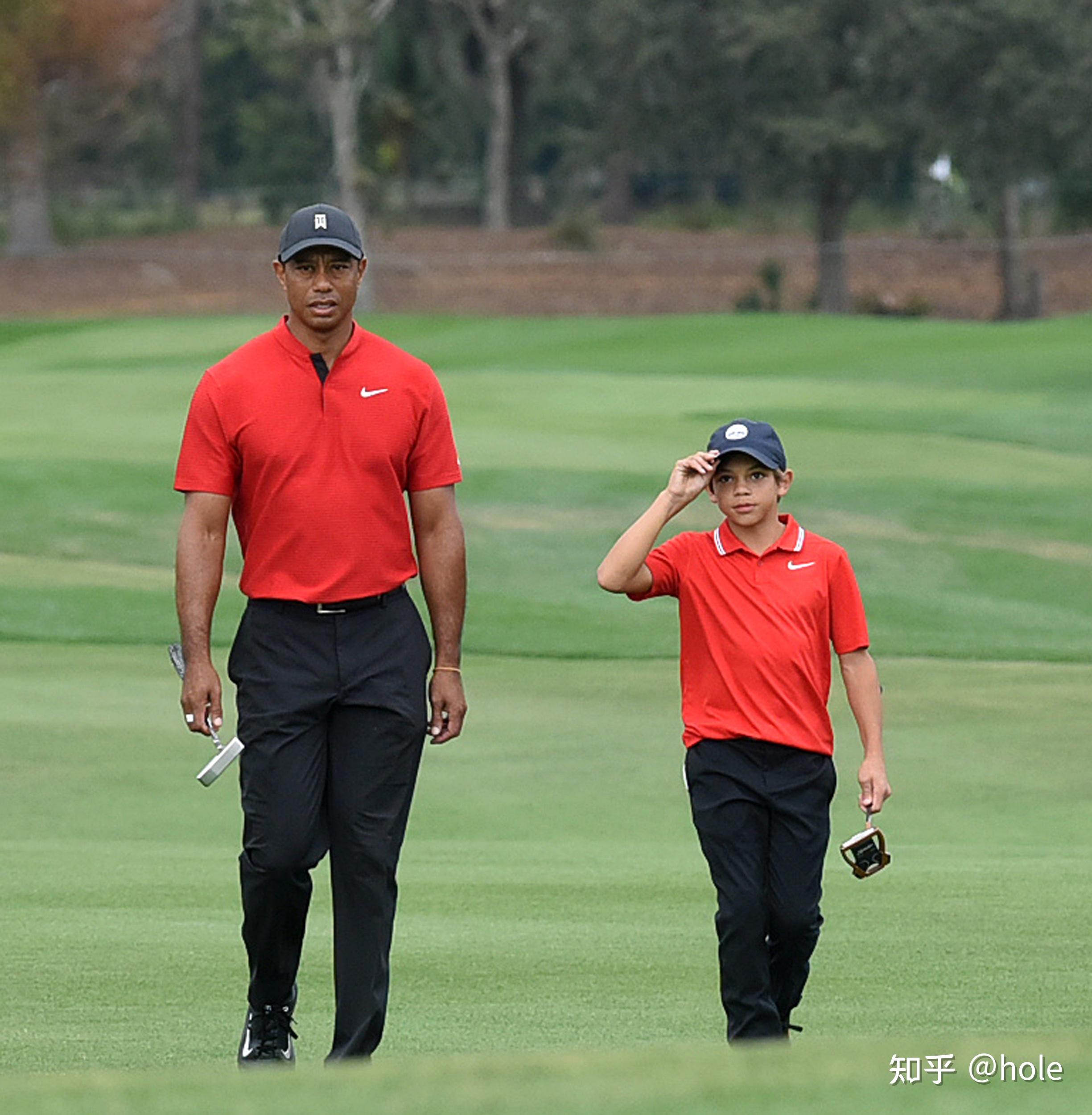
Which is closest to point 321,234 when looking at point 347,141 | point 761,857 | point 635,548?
point 635,548

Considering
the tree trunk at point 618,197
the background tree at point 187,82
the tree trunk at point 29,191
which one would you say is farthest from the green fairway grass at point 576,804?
the background tree at point 187,82

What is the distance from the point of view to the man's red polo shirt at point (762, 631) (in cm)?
573

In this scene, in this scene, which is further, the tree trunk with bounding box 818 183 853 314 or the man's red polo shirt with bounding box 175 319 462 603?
the tree trunk with bounding box 818 183 853 314

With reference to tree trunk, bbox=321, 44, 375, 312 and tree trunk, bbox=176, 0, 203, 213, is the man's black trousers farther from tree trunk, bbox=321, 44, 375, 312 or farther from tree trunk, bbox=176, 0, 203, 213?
tree trunk, bbox=176, 0, 203, 213

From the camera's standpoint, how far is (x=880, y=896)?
806 centimetres

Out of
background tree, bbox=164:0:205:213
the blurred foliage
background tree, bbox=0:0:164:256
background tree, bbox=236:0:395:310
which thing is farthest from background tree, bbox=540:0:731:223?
background tree, bbox=164:0:205:213

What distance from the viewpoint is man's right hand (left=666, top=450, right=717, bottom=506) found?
5785 mm

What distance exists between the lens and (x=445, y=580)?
5.84 m

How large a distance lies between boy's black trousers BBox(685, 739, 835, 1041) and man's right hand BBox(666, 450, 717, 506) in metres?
0.59

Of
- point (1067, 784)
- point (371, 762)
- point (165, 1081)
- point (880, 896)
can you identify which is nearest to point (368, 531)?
point (371, 762)

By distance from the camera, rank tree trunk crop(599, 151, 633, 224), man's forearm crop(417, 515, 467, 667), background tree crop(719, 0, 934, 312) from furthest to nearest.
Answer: tree trunk crop(599, 151, 633, 224), background tree crop(719, 0, 934, 312), man's forearm crop(417, 515, 467, 667)

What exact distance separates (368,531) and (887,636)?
32.9 feet

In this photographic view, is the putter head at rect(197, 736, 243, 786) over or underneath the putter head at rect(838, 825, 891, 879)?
over

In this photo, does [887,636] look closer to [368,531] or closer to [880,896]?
[880,896]
